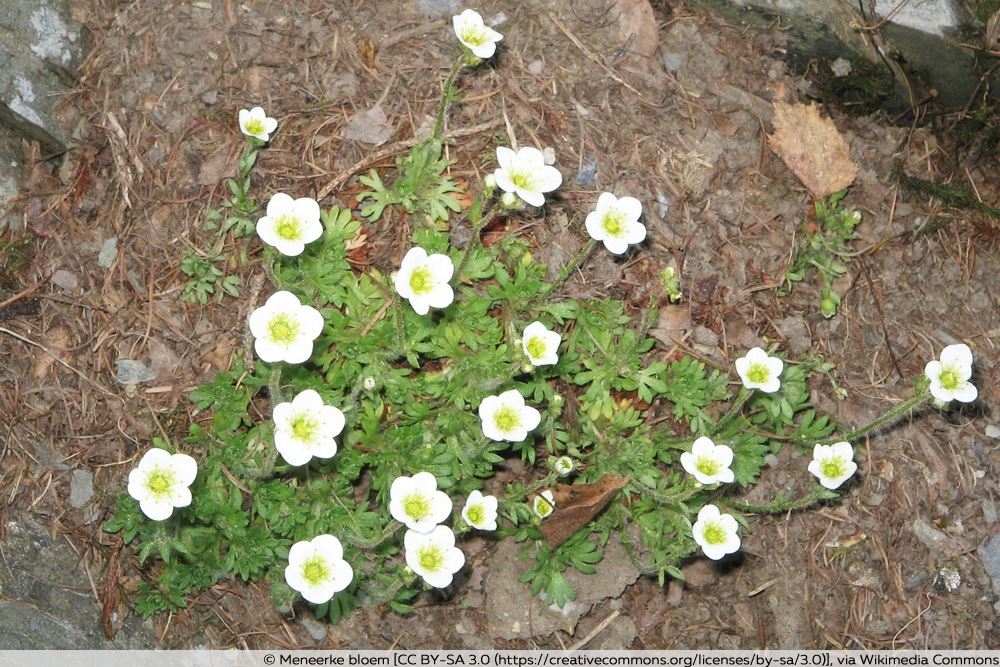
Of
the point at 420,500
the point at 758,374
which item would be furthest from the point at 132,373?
the point at 758,374

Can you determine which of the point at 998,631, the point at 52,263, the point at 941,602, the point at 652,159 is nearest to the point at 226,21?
the point at 52,263

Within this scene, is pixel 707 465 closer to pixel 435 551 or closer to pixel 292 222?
pixel 435 551

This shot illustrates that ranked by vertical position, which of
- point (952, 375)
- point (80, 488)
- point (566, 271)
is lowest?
point (80, 488)

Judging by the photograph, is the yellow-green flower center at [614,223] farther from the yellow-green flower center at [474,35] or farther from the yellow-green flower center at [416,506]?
the yellow-green flower center at [416,506]

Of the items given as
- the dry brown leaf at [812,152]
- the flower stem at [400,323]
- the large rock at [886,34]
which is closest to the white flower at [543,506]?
the flower stem at [400,323]

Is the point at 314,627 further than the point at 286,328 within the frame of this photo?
Yes
